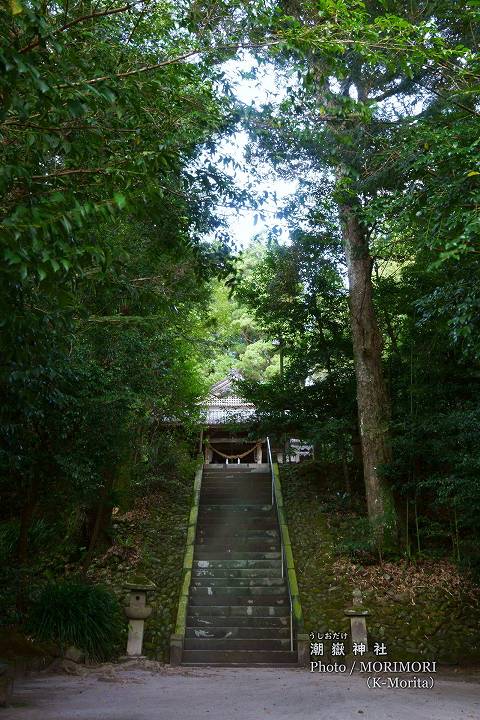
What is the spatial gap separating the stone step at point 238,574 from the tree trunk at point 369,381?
1977 millimetres

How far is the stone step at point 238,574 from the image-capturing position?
994 cm

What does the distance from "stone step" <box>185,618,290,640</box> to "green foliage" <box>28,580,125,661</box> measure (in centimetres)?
135

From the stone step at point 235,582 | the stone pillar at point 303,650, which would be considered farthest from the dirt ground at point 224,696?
the stone step at point 235,582

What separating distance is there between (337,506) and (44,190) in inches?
398

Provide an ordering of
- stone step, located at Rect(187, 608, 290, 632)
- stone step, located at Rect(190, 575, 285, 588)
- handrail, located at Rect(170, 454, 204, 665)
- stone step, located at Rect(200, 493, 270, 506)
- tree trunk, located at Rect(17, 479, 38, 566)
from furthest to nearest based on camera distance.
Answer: stone step, located at Rect(200, 493, 270, 506), stone step, located at Rect(190, 575, 285, 588), stone step, located at Rect(187, 608, 290, 632), handrail, located at Rect(170, 454, 204, 665), tree trunk, located at Rect(17, 479, 38, 566)

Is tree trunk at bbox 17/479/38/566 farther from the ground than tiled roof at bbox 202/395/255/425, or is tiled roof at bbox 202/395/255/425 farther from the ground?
tiled roof at bbox 202/395/255/425

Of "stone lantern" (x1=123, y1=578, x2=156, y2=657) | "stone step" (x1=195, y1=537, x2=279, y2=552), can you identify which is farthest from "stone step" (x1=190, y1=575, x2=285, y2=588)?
"stone lantern" (x1=123, y1=578, x2=156, y2=657)

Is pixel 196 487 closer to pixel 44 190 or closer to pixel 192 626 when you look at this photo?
pixel 192 626

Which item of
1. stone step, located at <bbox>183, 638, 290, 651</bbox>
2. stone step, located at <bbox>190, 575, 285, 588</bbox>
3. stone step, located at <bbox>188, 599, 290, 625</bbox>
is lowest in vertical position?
stone step, located at <bbox>183, 638, 290, 651</bbox>

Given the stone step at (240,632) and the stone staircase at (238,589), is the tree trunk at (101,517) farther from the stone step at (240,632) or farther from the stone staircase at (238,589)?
the stone step at (240,632)

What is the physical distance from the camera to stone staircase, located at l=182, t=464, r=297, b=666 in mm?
8328

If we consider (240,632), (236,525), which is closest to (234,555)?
(236,525)

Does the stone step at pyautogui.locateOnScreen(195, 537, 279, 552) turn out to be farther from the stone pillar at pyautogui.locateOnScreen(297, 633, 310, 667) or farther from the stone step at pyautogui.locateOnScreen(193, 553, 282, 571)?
the stone pillar at pyautogui.locateOnScreen(297, 633, 310, 667)

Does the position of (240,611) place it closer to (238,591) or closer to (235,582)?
(238,591)
